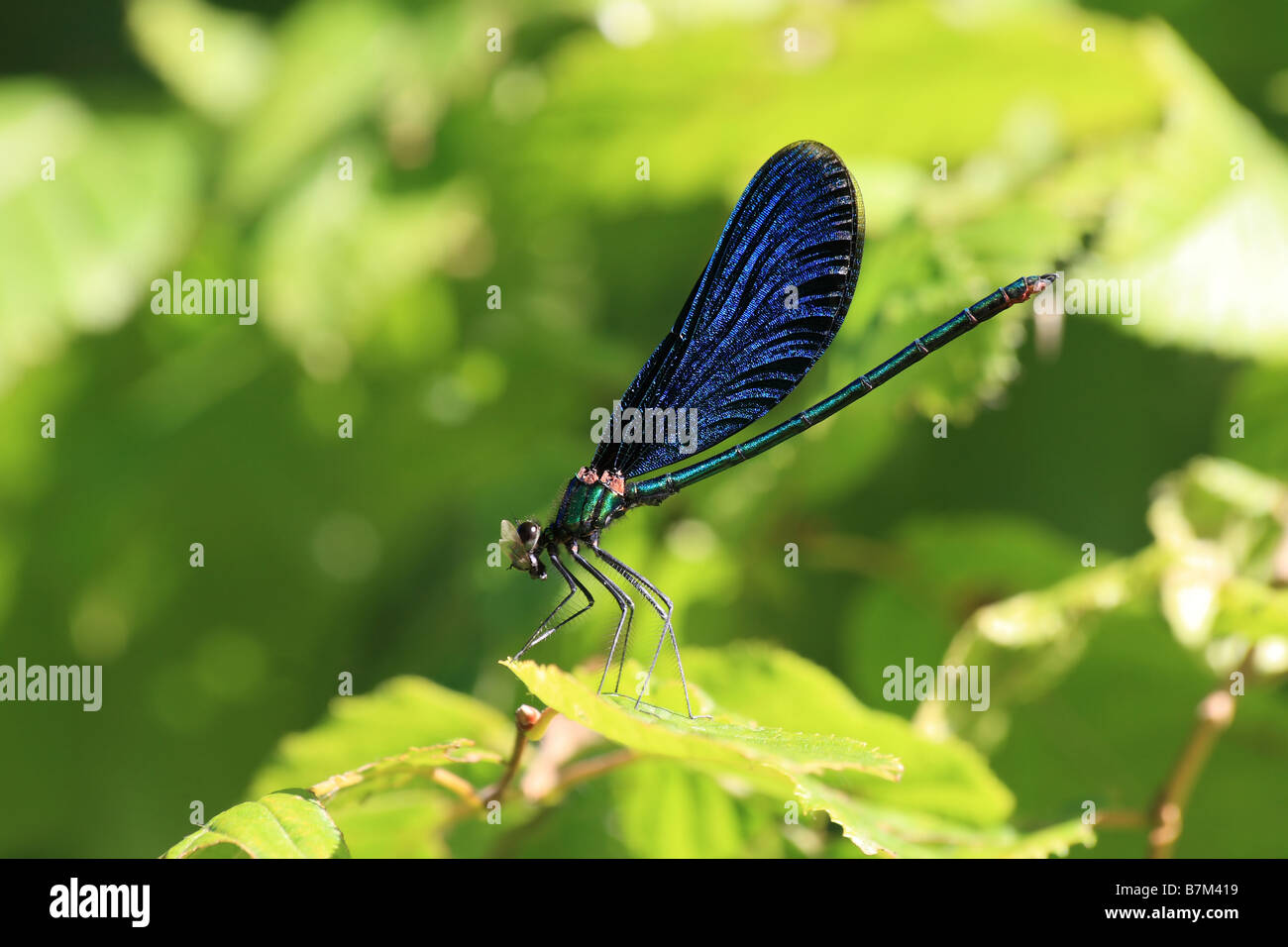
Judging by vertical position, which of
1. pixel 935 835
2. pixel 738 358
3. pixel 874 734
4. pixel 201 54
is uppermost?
pixel 201 54

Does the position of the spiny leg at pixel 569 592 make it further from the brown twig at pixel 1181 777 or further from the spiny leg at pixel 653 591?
the brown twig at pixel 1181 777

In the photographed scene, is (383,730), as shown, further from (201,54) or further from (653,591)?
(201,54)

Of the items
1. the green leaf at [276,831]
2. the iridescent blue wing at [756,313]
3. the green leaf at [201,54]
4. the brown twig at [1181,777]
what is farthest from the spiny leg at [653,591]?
the green leaf at [201,54]

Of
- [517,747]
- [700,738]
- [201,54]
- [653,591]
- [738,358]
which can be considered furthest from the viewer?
[201,54]

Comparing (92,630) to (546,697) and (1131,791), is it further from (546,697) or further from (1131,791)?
Result: (1131,791)

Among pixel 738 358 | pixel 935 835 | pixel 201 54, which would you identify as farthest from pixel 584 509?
pixel 201 54

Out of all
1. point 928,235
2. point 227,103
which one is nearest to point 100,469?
point 227,103

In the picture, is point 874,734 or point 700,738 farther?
point 874,734

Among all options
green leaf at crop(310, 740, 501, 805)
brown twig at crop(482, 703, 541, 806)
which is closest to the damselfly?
brown twig at crop(482, 703, 541, 806)
